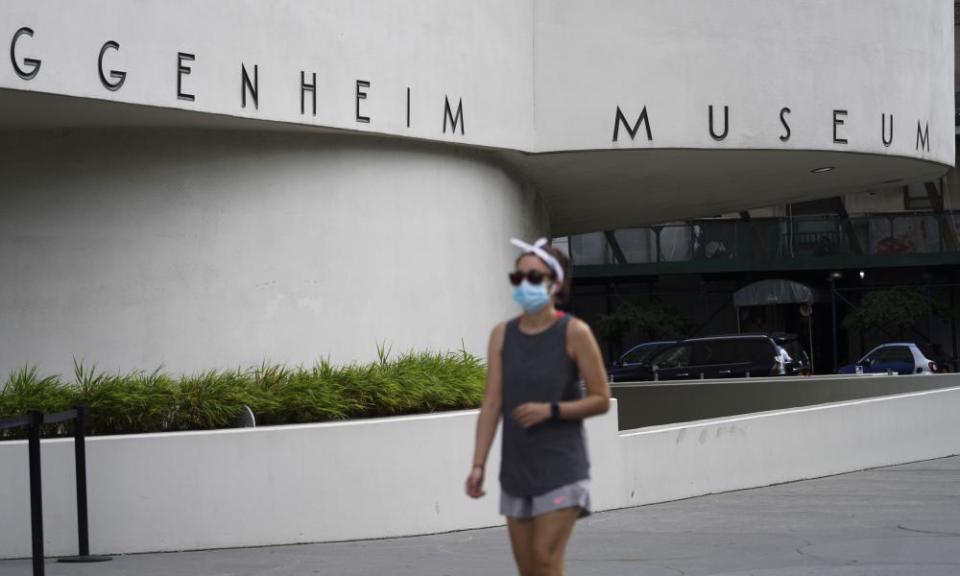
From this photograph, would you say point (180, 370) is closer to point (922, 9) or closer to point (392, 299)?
point (392, 299)

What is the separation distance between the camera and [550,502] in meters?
5.84

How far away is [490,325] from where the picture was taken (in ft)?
52.7

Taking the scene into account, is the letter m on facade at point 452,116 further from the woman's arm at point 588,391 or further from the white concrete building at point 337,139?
the woman's arm at point 588,391

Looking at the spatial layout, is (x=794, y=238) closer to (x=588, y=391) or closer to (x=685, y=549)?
(x=685, y=549)

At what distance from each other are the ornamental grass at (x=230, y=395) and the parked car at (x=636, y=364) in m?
24.1

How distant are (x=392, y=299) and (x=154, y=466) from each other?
3991mm

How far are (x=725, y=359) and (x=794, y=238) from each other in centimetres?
1417

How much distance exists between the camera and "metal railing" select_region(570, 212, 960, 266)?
47656mm

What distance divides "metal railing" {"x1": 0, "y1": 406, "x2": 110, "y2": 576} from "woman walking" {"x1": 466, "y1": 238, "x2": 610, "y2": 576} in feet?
13.1

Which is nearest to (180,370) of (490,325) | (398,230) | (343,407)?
(343,407)

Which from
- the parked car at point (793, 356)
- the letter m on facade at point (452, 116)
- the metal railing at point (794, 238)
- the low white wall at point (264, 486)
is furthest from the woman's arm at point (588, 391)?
the metal railing at point (794, 238)

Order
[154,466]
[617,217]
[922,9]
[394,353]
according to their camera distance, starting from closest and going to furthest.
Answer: [154,466], [394,353], [922,9], [617,217]

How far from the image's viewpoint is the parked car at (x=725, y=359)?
35.6 meters

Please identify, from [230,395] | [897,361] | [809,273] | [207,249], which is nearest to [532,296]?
[230,395]
